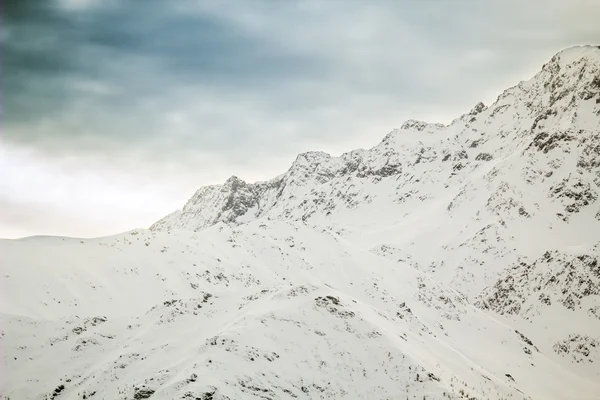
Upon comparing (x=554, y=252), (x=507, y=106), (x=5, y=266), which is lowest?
(x=554, y=252)

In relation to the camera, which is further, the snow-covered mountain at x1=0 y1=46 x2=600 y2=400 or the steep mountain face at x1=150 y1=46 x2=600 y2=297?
the steep mountain face at x1=150 y1=46 x2=600 y2=297

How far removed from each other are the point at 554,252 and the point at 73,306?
3202 inches

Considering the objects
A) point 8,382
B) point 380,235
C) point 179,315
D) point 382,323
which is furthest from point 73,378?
point 380,235

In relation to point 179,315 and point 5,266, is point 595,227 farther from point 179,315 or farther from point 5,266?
point 5,266

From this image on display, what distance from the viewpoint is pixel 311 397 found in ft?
67.7

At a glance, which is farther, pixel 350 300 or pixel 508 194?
pixel 508 194

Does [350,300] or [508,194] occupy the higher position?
[508,194]

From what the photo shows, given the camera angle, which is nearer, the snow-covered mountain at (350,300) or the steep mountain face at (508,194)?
the snow-covered mountain at (350,300)

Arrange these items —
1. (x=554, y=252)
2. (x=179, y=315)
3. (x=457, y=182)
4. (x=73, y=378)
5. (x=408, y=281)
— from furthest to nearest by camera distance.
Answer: (x=457, y=182) < (x=554, y=252) < (x=408, y=281) < (x=179, y=315) < (x=73, y=378)

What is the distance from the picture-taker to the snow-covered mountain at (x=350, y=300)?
74.8 feet

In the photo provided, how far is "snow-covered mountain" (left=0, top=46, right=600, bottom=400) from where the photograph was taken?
22812mm

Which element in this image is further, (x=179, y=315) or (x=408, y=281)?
(x=408, y=281)

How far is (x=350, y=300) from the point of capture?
1204 inches

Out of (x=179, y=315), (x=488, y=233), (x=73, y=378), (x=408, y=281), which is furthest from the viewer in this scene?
(x=488, y=233)
